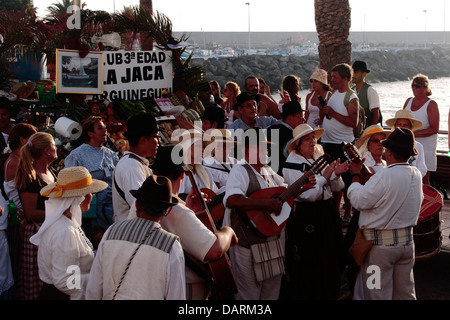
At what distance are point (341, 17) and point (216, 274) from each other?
9.54m

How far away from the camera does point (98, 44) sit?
849 cm

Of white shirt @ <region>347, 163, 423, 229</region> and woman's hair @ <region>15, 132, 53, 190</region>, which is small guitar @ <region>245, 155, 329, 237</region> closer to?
white shirt @ <region>347, 163, 423, 229</region>

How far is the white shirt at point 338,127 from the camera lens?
7551 mm

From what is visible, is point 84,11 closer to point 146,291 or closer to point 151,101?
point 151,101

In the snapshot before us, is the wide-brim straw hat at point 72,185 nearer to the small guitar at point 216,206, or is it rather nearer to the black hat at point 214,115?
the small guitar at point 216,206

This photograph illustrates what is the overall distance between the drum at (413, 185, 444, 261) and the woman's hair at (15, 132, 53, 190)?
3769 mm

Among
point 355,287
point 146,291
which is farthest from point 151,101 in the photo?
point 146,291

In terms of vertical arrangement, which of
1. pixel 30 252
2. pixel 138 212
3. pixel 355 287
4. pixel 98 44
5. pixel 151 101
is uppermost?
pixel 98 44

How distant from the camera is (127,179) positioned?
456 centimetres

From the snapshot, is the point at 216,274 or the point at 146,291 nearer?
the point at 146,291

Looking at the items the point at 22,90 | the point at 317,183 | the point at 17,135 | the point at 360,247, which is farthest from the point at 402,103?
the point at 17,135

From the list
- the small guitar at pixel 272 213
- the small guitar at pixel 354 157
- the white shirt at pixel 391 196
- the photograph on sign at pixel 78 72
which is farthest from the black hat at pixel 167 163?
the photograph on sign at pixel 78 72

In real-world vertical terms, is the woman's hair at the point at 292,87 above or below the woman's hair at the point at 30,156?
above
